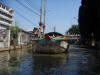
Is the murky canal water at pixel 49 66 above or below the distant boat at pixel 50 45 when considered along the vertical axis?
below

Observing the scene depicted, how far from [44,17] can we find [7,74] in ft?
85.3

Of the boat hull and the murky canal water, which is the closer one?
the murky canal water

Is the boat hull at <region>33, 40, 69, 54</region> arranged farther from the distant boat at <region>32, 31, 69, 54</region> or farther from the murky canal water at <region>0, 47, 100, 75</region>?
the murky canal water at <region>0, 47, 100, 75</region>

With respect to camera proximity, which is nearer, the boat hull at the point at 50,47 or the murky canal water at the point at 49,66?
the murky canal water at the point at 49,66

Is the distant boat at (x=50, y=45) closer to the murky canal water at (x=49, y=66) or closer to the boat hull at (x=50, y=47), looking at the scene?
the boat hull at (x=50, y=47)

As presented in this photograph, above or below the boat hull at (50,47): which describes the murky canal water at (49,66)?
below

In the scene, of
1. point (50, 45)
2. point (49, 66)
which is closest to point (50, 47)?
point (50, 45)

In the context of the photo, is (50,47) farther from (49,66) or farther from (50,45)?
(49,66)

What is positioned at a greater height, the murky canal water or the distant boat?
the distant boat

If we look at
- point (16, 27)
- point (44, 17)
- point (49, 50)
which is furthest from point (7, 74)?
point (16, 27)

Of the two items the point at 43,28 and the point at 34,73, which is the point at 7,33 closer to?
the point at 43,28

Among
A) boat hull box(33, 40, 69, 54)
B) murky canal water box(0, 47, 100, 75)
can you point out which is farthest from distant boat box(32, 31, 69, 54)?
murky canal water box(0, 47, 100, 75)

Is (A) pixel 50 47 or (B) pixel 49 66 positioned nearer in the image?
(B) pixel 49 66

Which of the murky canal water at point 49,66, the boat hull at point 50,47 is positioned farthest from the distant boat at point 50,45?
the murky canal water at point 49,66
